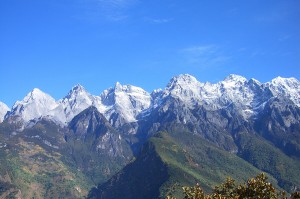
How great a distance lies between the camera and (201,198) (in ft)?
246

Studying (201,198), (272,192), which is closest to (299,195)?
(272,192)

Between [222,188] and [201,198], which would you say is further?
[222,188]

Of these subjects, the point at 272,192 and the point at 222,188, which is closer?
the point at 272,192

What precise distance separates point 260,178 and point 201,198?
10455mm

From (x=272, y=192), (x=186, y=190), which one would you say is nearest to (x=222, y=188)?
(x=186, y=190)

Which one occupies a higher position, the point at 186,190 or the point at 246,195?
the point at 186,190

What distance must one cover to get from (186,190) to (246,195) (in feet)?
36.6

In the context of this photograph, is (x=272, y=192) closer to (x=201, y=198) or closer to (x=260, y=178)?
(x=260, y=178)

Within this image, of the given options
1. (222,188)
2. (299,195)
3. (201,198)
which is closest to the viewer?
(299,195)

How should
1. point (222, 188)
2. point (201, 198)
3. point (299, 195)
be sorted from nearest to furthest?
point (299, 195), point (201, 198), point (222, 188)

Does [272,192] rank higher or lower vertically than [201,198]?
lower

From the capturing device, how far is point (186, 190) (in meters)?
79.7

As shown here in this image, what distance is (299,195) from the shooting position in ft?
230

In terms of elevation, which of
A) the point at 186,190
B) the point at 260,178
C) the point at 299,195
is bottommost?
the point at 299,195
